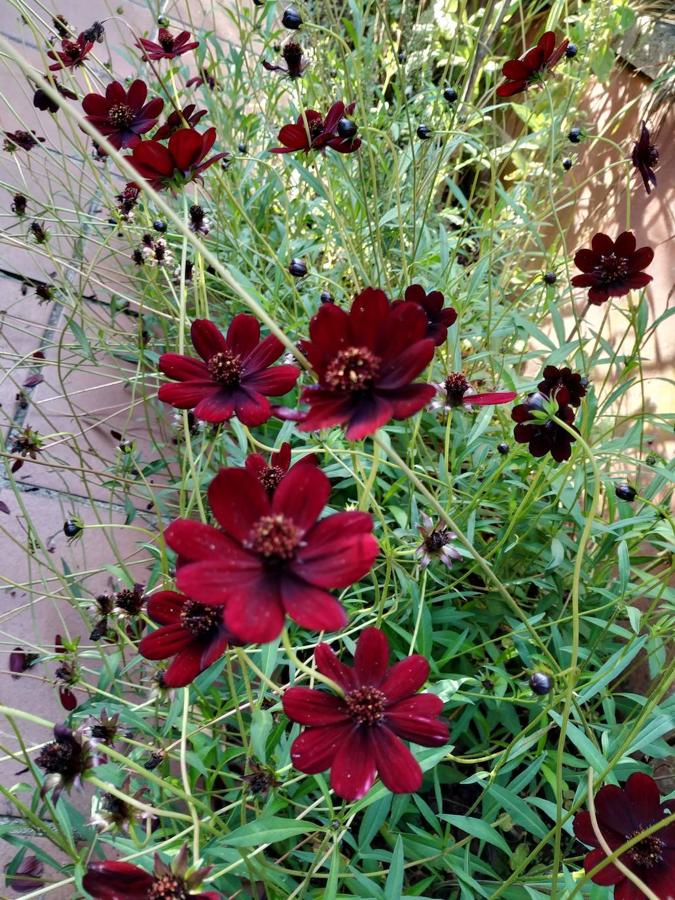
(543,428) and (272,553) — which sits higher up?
(543,428)

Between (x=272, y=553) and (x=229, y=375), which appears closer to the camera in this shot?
(x=272, y=553)

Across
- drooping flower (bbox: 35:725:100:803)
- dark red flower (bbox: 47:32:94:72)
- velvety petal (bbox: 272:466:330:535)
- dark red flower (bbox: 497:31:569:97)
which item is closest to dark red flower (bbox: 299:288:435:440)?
velvety petal (bbox: 272:466:330:535)

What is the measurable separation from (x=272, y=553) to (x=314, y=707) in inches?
5.8

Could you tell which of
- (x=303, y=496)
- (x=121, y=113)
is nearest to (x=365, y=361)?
(x=303, y=496)

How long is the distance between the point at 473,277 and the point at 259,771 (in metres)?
0.88

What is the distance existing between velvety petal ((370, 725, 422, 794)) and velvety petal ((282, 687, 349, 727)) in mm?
30

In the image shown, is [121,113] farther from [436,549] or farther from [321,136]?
[436,549]

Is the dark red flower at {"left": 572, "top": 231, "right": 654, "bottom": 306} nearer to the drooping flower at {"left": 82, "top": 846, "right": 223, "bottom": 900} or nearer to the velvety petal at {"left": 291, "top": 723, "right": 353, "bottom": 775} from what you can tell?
the velvety petal at {"left": 291, "top": 723, "right": 353, "bottom": 775}

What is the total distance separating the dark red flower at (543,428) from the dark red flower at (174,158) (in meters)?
0.42

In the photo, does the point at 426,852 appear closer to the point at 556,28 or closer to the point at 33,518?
the point at 33,518

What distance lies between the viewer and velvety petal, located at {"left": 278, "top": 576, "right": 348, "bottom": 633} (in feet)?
1.16

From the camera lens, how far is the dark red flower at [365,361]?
1.32ft

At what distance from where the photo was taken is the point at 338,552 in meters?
0.38

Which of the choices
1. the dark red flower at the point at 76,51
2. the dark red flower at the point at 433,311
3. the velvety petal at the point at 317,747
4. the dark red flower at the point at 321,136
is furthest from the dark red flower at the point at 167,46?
the velvety petal at the point at 317,747
